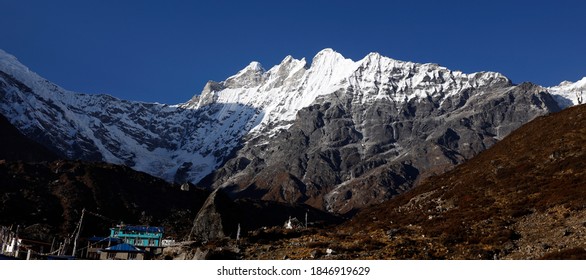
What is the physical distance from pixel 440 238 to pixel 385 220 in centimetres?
2603

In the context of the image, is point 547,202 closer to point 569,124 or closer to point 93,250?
point 569,124

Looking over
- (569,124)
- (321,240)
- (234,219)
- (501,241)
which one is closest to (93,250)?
(234,219)

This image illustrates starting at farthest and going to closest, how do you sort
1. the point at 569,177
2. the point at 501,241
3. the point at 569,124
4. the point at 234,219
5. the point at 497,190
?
the point at 234,219
the point at 569,124
the point at 497,190
the point at 569,177
the point at 501,241

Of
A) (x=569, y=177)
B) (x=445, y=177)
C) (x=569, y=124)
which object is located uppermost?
(x=569, y=124)

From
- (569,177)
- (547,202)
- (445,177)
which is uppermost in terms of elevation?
(445,177)

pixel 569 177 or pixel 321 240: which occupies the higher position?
pixel 569 177

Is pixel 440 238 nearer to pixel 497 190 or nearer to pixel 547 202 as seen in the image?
pixel 547 202

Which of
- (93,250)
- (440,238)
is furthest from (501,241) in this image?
(93,250)

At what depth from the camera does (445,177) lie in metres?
98.4

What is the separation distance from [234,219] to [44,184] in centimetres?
6871

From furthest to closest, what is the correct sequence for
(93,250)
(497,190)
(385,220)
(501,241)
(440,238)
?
(93,250), (385,220), (497,190), (440,238), (501,241)

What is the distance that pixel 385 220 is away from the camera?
8094 centimetres

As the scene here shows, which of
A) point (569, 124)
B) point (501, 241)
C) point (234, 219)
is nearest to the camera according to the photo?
point (501, 241)

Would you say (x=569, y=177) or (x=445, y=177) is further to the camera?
(x=445, y=177)
